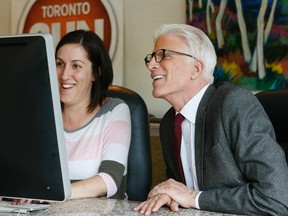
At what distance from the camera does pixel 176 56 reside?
1.79 meters

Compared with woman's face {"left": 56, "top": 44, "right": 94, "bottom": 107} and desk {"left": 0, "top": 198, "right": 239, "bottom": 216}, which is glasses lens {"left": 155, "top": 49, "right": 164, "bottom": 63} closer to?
woman's face {"left": 56, "top": 44, "right": 94, "bottom": 107}

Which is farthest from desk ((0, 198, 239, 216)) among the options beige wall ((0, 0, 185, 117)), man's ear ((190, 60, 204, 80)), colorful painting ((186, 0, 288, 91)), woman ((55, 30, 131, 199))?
beige wall ((0, 0, 185, 117))

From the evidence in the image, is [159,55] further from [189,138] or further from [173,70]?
[189,138]

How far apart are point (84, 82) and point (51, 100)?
1075mm

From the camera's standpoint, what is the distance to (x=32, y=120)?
105 cm

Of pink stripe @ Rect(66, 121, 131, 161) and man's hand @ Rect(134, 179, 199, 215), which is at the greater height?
pink stripe @ Rect(66, 121, 131, 161)

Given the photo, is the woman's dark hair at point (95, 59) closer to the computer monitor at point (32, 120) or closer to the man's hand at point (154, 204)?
the man's hand at point (154, 204)

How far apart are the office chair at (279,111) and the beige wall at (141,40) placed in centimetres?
141

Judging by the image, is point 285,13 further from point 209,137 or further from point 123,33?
point 209,137

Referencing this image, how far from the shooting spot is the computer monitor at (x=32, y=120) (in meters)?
1.02

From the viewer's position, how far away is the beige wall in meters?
3.17

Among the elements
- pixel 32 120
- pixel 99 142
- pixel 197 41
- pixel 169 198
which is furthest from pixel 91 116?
pixel 32 120

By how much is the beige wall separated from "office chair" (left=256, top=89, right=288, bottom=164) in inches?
55.7

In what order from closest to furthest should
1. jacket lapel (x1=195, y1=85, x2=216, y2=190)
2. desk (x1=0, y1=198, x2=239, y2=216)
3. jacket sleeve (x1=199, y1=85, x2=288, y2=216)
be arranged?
desk (x1=0, y1=198, x2=239, y2=216) → jacket sleeve (x1=199, y1=85, x2=288, y2=216) → jacket lapel (x1=195, y1=85, x2=216, y2=190)
